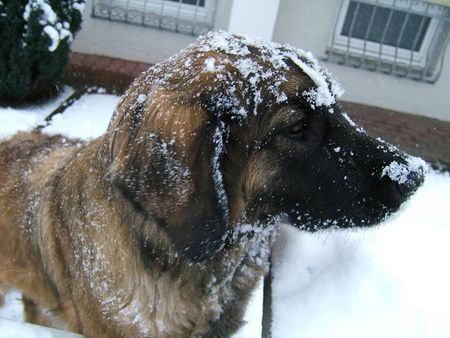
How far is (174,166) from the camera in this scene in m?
1.65

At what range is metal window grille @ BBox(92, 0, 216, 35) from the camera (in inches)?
242

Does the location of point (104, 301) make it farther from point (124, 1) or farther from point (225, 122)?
point (124, 1)

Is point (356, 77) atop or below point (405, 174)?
below

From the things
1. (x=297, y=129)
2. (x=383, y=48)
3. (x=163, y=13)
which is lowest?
(x=163, y=13)

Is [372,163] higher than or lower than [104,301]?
higher

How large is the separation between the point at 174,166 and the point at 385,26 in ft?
18.1

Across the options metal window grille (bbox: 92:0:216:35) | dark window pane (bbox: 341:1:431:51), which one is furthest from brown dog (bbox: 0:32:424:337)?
dark window pane (bbox: 341:1:431:51)

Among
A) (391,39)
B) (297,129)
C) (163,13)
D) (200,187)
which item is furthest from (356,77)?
(200,187)

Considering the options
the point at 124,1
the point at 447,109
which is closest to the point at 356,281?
the point at 447,109

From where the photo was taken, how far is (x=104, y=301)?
1.96m

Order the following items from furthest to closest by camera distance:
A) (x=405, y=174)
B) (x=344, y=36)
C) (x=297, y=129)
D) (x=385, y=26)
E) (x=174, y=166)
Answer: (x=344, y=36) → (x=385, y=26) → (x=405, y=174) → (x=297, y=129) → (x=174, y=166)

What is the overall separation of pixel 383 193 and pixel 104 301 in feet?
4.23

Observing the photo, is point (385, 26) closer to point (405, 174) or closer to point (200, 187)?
point (405, 174)

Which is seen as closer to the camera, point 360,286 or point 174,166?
point 174,166
